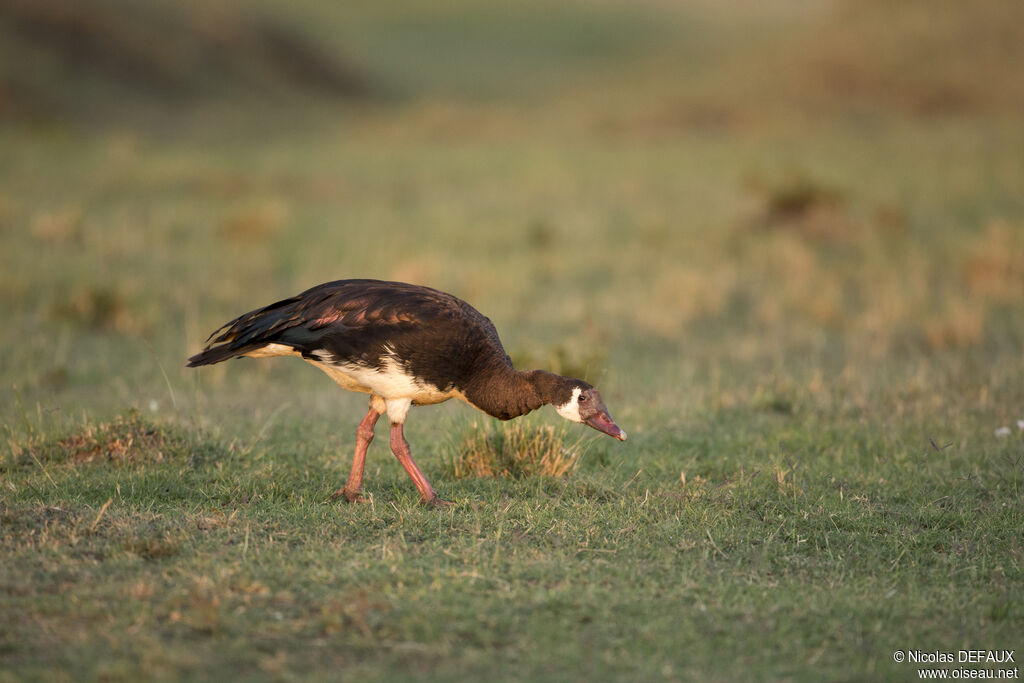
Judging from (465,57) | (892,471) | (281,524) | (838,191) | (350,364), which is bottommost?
(281,524)

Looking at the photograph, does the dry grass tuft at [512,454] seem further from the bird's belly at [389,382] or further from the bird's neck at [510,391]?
the bird's belly at [389,382]

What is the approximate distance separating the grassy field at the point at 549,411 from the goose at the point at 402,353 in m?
0.56

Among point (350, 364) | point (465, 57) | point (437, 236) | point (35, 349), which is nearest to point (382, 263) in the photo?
point (437, 236)

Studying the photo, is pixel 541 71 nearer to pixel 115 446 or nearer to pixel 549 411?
pixel 549 411

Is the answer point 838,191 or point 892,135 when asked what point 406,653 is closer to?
point 838,191

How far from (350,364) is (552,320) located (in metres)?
7.10

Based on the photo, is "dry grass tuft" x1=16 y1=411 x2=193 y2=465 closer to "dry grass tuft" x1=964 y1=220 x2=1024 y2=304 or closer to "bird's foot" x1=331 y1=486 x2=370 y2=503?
"bird's foot" x1=331 y1=486 x2=370 y2=503

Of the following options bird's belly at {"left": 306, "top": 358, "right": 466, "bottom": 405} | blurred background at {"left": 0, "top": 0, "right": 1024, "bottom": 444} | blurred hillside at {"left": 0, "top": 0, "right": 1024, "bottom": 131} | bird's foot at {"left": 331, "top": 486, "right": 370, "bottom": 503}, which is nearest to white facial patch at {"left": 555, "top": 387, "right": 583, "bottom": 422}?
bird's belly at {"left": 306, "top": 358, "right": 466, "bottom": 405}

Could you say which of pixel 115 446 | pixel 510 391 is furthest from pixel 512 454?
pixel 115 446

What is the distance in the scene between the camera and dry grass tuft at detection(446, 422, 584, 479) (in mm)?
6723

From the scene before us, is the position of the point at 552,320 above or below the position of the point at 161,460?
above

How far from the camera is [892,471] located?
23.0 feet

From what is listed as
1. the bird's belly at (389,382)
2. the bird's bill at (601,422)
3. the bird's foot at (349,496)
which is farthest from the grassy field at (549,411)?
the bird's belly at (389,382)

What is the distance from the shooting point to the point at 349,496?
613cm
